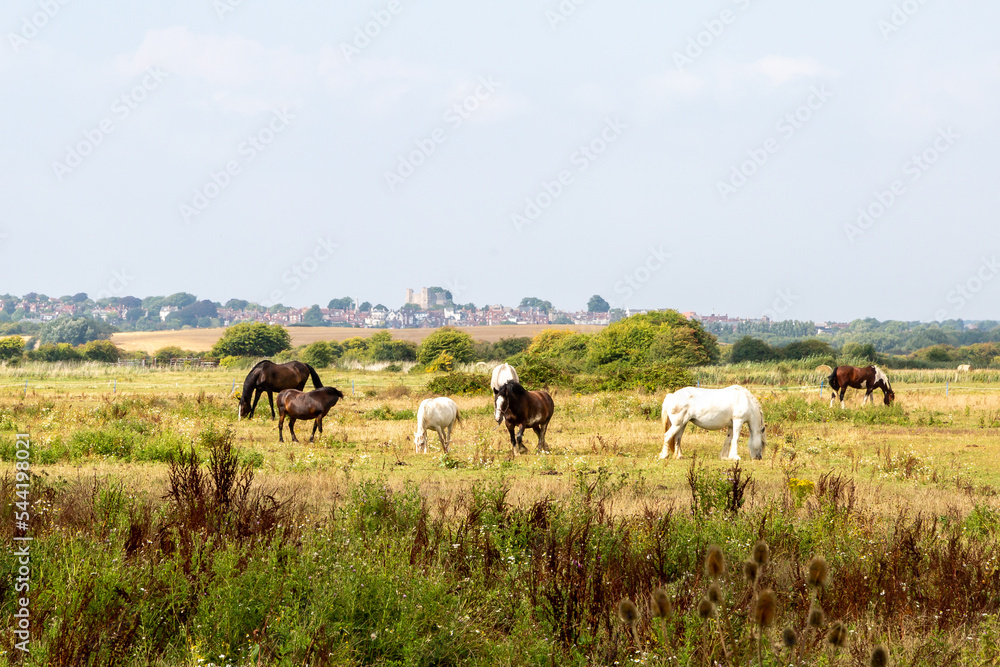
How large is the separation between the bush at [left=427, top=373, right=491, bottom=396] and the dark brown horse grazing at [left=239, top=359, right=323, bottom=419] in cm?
1032

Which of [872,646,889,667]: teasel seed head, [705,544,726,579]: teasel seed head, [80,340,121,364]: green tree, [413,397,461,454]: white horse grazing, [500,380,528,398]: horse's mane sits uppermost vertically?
[705,544,726,579]: teasel seed head

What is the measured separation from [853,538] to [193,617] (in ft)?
18.9

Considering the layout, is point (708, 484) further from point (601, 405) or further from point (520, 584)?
point (601, 405)

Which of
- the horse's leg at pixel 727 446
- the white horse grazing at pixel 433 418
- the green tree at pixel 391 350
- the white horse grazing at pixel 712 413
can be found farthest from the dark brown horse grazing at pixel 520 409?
the green tree at pixel 391 350

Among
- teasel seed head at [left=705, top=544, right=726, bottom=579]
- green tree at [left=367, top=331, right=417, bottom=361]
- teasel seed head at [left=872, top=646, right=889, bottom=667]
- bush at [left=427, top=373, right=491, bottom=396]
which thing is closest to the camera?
teasel seed head at [left=872, top=646, right=889, bottom=667]

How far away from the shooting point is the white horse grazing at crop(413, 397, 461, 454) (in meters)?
17.9

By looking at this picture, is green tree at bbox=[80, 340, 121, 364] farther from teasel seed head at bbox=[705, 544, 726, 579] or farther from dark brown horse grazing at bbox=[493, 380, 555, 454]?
teasel seed head at bbox=[705, 544, 726, 579]

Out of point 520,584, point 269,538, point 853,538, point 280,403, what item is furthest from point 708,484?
point 280,403

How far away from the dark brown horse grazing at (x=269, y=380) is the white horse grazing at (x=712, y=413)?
11.7m

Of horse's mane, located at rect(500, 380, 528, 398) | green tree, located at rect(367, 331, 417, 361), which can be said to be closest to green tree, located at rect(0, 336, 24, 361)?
green tree, located at rect(367, 331, 417, 361)

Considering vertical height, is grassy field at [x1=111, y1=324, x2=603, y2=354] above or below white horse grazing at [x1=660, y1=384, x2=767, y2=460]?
below

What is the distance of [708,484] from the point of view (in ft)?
32.1

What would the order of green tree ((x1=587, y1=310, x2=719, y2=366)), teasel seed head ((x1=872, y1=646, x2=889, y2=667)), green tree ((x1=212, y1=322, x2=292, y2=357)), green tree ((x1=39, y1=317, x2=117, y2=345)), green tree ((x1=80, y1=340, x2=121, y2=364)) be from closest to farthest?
teasel seed head ((x1=872, y1=646, x2=889, y2=667))
green tree ((x1=587, y1=310, x2=719, y2=366))
green tree ((x1=212, y1=322, x2=292, y2=357))
green tree ((x1=80, y1=340, x2=121, y2=364))
green tree ((x1=39, y1=317, x2=117, y2=345))

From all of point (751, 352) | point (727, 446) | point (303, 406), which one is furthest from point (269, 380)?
point (751, 352)
